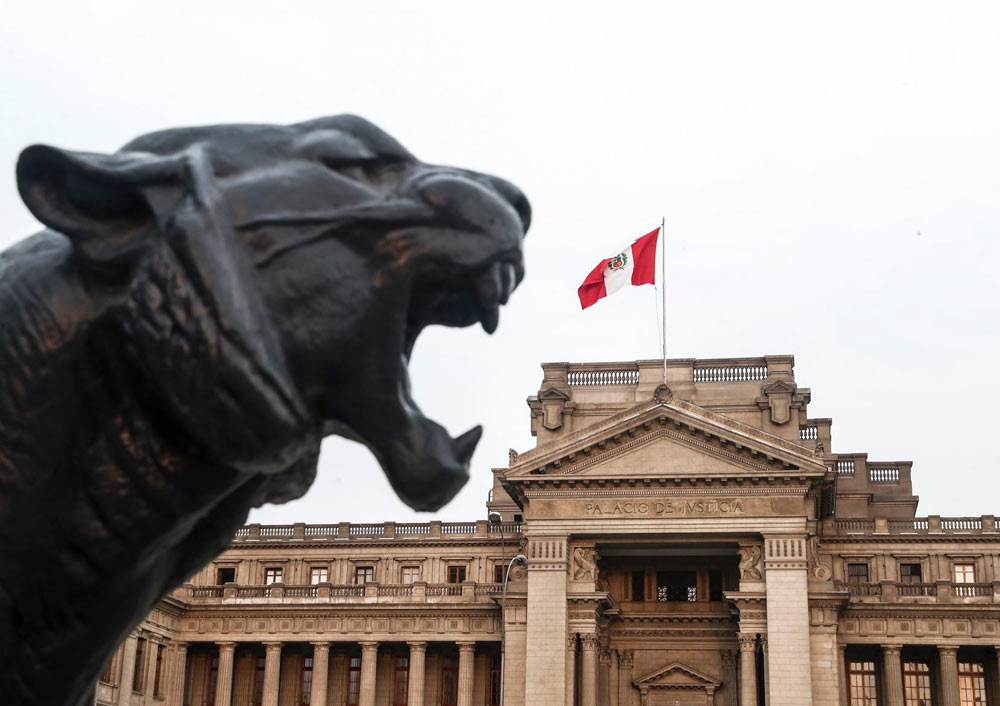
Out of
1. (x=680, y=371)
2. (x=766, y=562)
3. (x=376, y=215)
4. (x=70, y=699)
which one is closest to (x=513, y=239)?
(x=376, y=215)

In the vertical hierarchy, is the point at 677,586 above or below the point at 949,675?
above

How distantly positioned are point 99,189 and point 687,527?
4733 cm

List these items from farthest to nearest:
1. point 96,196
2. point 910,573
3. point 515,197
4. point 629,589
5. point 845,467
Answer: point 845,467 < point 910,573 < point 629,589 < point 515,197 < point 96,196

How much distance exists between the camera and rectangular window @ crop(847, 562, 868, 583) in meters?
54.4

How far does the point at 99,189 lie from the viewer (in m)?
2.20

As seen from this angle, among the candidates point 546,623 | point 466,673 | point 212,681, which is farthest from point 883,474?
point 212,681

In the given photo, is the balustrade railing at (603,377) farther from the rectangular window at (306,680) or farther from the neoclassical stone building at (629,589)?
the rectangular window at (306,680)

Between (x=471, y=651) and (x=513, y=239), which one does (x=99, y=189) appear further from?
(x=471, y=651)

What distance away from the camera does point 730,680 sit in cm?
5088

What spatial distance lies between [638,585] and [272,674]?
55.6ft

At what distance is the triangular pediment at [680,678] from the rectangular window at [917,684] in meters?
7.54

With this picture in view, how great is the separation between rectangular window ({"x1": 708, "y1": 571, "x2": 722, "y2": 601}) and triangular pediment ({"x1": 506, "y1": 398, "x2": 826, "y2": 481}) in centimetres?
694

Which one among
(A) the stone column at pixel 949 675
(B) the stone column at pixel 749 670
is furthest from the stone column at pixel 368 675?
(A) the stone column at pixel 949 675

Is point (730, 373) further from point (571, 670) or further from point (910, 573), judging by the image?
point (571, 670)
